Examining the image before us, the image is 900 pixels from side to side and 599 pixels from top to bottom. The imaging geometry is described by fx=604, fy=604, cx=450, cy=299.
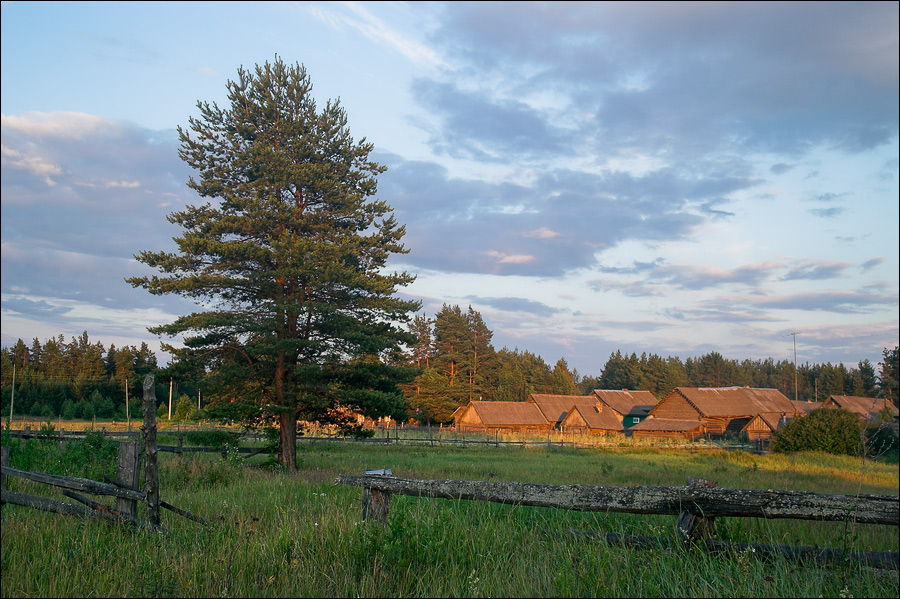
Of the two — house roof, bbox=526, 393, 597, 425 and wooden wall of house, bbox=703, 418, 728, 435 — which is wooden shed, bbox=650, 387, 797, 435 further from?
house roof, bbox=526, 393, 597, 425

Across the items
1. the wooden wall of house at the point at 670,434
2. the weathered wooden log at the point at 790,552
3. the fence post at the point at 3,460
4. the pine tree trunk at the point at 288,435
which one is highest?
the fence post at the point at 3,460

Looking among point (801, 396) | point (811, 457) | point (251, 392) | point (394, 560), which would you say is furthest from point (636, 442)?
point (801, 396)

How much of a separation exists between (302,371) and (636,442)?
39.1 m

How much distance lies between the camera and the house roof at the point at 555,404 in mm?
77225

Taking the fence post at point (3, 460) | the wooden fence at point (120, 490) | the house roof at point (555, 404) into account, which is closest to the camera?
the fence post at point (3, 460)

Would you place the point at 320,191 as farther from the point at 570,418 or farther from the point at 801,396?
the point at 801,396

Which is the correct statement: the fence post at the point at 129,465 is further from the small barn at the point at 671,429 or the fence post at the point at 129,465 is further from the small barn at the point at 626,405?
the small barn at the point at 626,405

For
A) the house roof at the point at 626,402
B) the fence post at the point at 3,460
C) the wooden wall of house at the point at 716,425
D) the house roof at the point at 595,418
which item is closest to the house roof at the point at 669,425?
the wooden wall of house at the point at 716,425

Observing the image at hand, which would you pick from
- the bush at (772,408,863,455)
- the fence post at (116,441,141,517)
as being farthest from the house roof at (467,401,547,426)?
the fence post at (116,441,141,517)

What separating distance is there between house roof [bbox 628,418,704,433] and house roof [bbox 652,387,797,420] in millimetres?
3177

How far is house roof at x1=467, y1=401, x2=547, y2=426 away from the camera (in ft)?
221

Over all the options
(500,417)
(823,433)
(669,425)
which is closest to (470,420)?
(500,417)

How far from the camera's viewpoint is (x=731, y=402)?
2734 inches

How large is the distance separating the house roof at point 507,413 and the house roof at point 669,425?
12281 mm
